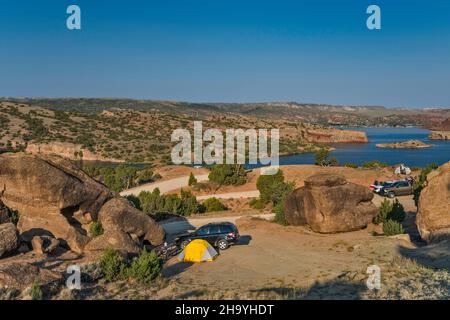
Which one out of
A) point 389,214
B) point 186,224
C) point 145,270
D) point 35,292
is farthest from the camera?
point 186,224

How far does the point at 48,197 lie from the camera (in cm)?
1958

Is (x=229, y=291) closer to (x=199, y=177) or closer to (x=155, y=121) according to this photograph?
(x=199, y=177)

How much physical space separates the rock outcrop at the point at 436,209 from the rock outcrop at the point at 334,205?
3.12 meters

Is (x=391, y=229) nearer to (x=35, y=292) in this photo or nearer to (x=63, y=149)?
(x=35, y=292)

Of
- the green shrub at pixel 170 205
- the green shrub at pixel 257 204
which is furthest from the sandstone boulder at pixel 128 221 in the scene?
the green shrub at pixel 257 204

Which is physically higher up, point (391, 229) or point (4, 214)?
point (4, 214)

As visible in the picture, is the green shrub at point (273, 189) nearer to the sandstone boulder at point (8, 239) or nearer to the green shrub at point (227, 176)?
the green shrub at point (227, 176)

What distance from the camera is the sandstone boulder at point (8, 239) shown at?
616 inches

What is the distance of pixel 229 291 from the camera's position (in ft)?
42.0

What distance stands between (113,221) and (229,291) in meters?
9.28

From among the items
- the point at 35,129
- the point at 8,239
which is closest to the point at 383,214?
the point at 8,239

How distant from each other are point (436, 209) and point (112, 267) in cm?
1546

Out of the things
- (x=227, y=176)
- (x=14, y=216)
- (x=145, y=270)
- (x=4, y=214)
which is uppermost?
(x=4, y=214)
